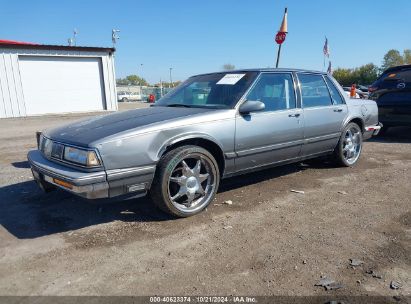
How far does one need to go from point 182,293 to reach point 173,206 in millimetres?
1238

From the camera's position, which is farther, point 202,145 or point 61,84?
point 61,84

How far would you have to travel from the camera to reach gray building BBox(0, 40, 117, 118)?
55.6ft

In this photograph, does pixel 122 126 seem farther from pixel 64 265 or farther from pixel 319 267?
pixel 319 267

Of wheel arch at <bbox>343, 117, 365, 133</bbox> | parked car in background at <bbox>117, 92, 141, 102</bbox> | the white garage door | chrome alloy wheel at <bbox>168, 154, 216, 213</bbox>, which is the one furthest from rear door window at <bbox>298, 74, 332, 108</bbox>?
parked car in background at <bbox>117, 92, 141, 102</bbox>

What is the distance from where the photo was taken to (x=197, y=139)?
366 centimetres

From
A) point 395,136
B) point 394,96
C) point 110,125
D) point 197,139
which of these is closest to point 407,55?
point 395,136

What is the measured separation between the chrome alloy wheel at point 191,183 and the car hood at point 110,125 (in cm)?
52

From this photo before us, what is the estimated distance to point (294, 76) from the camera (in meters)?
4.80

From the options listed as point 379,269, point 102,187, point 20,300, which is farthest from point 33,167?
point 379,269

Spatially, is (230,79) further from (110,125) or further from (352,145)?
(352,145)

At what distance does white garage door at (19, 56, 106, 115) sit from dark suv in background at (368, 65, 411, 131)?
15742mm

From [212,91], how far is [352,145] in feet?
9.29

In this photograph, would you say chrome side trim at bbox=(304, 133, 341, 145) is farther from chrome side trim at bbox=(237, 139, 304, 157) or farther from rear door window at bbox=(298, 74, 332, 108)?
rear door window at bbox=(298, 74, 332, 108)

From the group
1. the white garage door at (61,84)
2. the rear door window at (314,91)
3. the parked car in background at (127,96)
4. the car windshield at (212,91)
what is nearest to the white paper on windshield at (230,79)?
the car windshield at (212,91)
